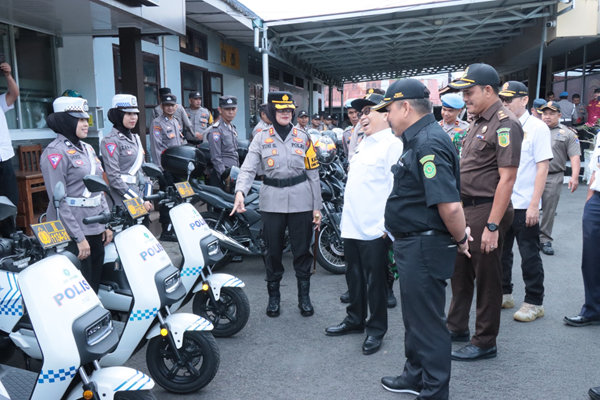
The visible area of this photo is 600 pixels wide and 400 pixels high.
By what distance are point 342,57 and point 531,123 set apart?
13782 mm

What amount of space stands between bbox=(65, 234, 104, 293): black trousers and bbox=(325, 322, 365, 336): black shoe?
1.73m

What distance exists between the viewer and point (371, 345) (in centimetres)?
343

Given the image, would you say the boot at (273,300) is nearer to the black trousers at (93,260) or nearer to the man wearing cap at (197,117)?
the black trousers at (93,260)

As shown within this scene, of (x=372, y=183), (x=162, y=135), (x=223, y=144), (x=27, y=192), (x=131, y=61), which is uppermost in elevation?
(x=131, y=61)

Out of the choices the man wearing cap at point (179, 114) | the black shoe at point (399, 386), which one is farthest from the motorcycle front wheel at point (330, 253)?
the man wearing cap at point (179, 114)

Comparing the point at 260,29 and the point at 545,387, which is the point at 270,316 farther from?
the point at 260,29

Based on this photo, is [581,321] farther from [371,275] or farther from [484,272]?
[371,275]

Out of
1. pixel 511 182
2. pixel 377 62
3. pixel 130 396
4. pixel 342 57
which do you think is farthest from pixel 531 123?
pixel 377 62

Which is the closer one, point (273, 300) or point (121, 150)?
point (273, 300)

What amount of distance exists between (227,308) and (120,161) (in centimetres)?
189

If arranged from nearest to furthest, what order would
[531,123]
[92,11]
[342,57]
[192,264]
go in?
[192,264] < [531,123] < [92,11] < [342,57]

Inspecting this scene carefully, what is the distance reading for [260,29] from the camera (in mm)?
10109

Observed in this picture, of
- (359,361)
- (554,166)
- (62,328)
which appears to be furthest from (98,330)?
(554,166)

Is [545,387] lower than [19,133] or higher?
lower
